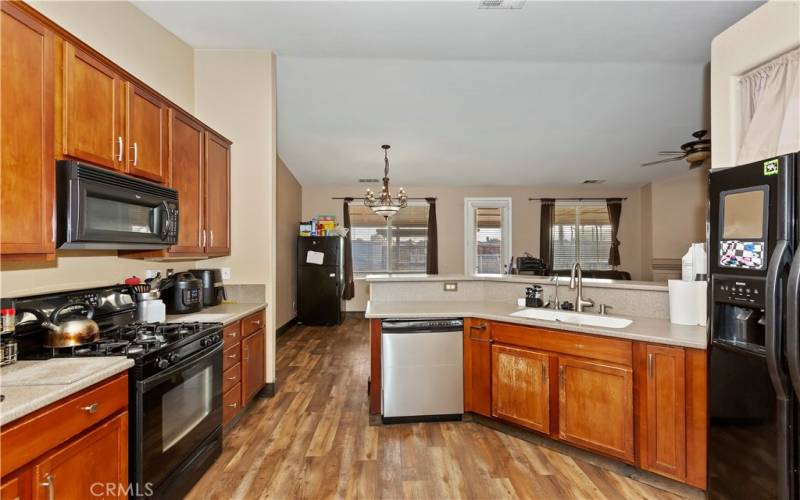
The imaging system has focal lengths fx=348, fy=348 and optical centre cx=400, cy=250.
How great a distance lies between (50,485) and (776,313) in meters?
2.69

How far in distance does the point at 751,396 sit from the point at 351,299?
20.0 feet

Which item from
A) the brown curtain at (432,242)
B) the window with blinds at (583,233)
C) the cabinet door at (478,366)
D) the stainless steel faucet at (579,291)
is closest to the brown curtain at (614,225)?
the window with blinds at (583,233)

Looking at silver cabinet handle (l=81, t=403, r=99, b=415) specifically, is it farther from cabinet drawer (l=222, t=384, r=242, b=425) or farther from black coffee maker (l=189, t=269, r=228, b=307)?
black coffee maker (l=189, t=269, r=228, b=307)

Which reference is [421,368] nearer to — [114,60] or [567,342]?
[567,342]

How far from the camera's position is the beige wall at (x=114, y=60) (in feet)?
5.90

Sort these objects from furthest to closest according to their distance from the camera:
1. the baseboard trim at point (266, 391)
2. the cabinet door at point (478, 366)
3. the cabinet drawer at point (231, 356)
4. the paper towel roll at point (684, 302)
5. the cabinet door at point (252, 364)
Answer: the baseboard trim at point (266, 391) → the cabinet door at point (252, 364) → the cabinet door at point (478, 366) → the cabinet drawer at point (231, 356) → the paper towel roll at point (684, 302)

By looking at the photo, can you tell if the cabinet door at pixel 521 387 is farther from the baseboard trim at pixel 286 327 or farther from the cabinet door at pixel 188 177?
the baseboard trim at pixel 286 327

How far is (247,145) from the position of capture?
319cm

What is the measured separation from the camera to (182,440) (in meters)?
1.82

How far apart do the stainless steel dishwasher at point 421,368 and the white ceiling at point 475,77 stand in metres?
2.31

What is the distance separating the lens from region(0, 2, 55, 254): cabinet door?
1312 mm

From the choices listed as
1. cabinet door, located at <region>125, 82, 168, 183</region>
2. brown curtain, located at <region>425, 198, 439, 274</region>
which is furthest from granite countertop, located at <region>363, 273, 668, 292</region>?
brown curtain, located at <region>425, 198, 439, 274</region>

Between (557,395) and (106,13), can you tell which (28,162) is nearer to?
(106,13)

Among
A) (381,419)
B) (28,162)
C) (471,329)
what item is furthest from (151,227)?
(471,329)
